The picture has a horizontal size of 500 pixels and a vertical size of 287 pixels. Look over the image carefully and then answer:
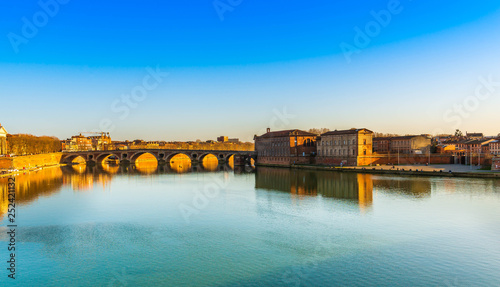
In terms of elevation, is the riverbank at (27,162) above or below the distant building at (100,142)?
below

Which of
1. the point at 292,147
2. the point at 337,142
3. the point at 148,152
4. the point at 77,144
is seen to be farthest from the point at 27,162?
the point at 77,144

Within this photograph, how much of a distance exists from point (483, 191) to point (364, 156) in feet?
103

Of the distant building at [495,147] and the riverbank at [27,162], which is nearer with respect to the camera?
the riverbank at [27,162]

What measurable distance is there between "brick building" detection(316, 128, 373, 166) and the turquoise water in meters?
31.0

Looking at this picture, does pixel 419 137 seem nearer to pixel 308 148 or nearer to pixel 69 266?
pixel 308 148

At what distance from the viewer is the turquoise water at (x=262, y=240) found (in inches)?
580

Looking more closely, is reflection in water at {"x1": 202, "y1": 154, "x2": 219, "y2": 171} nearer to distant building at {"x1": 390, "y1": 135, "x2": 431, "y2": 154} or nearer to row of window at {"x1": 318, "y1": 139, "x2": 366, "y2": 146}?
row of window at {"x1": 318, "y1": 139, "x2": 366, "y2": 146}

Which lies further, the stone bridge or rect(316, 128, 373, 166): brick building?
the stone bridge

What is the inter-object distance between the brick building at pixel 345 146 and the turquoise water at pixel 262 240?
30954mm

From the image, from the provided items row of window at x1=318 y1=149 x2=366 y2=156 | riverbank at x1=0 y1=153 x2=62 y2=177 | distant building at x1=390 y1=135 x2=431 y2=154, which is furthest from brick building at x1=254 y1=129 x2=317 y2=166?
riverbank at x1=0 y1=153 x2=62 y2=177

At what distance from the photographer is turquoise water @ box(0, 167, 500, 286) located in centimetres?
1473

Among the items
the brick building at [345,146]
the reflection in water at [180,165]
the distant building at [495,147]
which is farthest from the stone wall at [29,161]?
the distant building at [495,147]

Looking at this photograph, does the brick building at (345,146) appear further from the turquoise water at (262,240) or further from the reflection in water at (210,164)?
the turquoise water at (262,240)

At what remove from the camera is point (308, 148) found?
80625 mm
